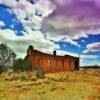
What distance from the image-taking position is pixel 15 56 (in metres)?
59.3

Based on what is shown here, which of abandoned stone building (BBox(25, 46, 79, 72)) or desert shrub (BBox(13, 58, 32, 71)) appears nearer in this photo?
desert shrub (BBox(13, 58, 32, 71))

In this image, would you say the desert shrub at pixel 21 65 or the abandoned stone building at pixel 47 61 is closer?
the desert shrub at pixel 21 65

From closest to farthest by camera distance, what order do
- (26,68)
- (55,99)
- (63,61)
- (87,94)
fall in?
(55,99) → (87,94) → (26,68) → (63,61)

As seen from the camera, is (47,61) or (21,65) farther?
(47,61)

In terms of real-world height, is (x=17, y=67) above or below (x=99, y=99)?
above

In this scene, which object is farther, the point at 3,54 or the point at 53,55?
the point at 53,55

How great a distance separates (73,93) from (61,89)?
3.02m

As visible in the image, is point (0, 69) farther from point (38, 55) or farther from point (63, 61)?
point (63, 61)

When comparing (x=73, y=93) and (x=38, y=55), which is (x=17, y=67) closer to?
(x=38, y=55)

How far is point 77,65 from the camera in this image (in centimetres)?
6981

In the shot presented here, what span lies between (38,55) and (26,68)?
4493mm

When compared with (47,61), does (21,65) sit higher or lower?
lower

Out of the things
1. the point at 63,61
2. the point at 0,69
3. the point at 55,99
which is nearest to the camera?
→ the point at 55,99

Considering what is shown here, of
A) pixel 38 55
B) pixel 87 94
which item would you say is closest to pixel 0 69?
pixel 38 55
